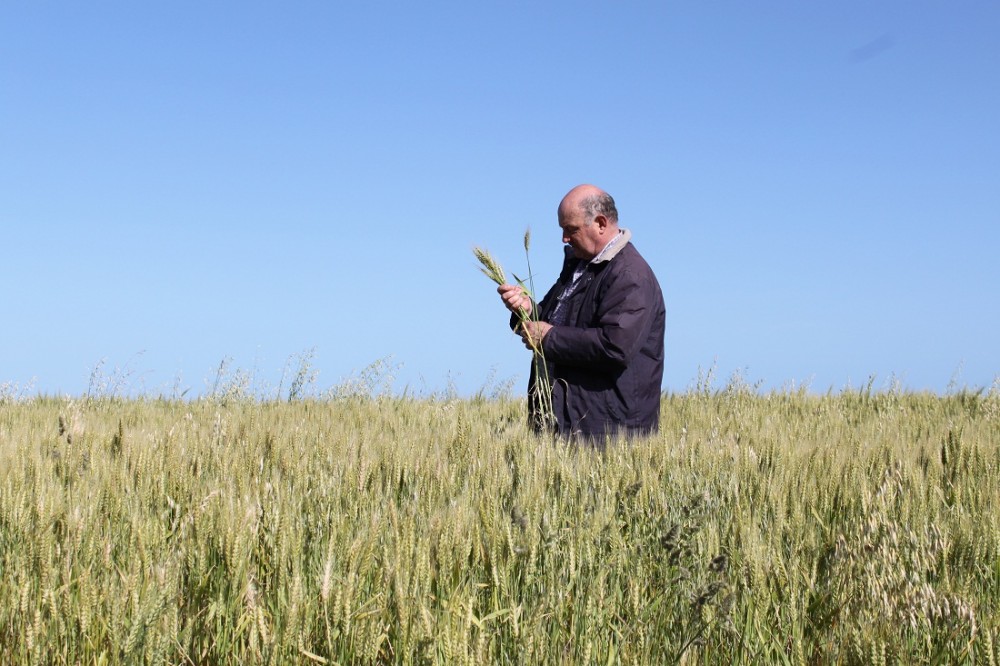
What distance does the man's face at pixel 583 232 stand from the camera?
200 inches

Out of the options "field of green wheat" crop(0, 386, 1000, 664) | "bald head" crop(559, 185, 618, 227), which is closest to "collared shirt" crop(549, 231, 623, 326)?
"bald head" crop(559, 185, 618, 227)

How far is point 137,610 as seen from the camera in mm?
1676

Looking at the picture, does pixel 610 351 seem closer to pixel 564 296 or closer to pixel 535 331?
pixel 535 331

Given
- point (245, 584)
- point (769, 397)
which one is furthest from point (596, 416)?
point (769, 397)

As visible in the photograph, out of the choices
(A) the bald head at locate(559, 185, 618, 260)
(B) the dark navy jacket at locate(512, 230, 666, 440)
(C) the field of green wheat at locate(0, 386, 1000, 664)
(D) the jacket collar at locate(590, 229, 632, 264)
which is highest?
(A) the bald head at locate(559, 185, 618, 260)

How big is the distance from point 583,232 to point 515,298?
64 centimetres

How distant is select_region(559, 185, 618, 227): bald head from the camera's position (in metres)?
5.05

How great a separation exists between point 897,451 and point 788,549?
1827 millimetres

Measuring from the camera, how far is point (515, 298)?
4.79 meters

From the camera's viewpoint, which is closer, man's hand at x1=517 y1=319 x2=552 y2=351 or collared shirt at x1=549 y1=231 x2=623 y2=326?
man's hand at x1=517 y1=319 x2=552 y2=351

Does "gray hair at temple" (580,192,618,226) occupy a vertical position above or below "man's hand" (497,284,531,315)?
above

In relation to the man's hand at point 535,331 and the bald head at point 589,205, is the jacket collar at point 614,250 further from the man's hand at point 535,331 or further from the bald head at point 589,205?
the man's hand at point 535,331

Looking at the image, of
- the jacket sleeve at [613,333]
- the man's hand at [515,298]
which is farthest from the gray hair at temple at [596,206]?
the man's hand at [515,298]

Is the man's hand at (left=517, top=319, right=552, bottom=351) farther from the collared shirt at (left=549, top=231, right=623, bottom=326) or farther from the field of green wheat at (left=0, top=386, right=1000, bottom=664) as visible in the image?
the field of green wheat at (left=0, top=386, right=1000, bottom=664)
